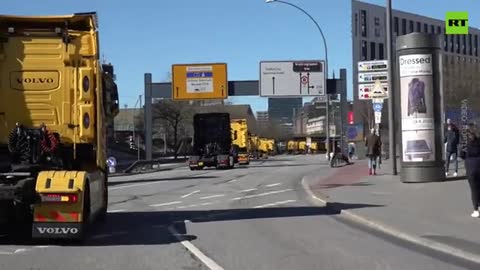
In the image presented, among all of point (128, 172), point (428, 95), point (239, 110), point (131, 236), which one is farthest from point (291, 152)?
point (131, 236)

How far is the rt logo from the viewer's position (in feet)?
76.2

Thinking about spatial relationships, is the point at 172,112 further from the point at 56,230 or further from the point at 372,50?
the point at 56,230

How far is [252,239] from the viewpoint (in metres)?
12.2

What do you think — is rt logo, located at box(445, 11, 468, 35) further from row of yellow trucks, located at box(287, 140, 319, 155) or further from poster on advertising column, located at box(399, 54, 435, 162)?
row of yellow trucks, located at box(287, 140, 319, 155)

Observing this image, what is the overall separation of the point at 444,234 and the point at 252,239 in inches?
124

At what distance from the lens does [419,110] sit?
21625 millimetres

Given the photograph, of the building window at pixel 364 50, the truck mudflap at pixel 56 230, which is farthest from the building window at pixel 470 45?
the truck mudflap at pixel 56 230

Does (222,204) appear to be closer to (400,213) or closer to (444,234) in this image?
(400,213)

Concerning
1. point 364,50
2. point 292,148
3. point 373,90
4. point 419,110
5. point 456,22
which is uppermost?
point 364,50

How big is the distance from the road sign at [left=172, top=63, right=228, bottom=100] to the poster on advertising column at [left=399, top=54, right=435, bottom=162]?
34560 millimetres

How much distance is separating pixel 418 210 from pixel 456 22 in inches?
416

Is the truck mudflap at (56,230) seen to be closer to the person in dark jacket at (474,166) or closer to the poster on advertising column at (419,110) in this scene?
the person in dark jacket at (474,166)

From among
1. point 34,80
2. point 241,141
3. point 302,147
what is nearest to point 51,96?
point 34,80

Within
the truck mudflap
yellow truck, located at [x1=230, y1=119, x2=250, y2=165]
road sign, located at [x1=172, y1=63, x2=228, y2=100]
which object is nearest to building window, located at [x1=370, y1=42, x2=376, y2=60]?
yellow truck, located at [x1=230, y1=119, x2=250, y2=165]
